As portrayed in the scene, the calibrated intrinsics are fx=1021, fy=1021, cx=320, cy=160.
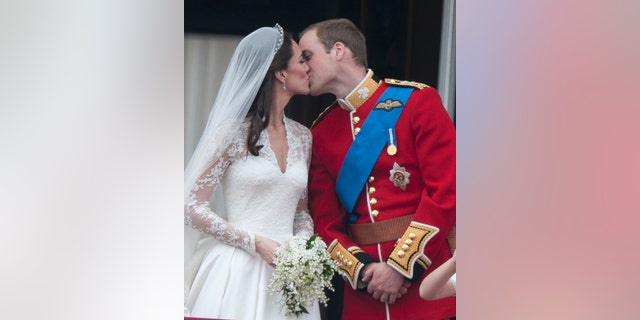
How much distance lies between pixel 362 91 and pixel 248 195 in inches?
21.4

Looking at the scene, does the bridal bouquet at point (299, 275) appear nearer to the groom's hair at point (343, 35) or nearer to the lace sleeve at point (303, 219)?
the lace sleeve at point (303, 219)

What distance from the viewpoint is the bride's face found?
3566 millimetres

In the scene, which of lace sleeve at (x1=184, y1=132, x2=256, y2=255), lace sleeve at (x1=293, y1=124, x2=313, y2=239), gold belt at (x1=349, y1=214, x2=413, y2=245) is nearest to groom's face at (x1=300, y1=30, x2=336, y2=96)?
lace sleeve at (x1=293, y1=124, x2=313, y2=239)

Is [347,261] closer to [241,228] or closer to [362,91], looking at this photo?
[241,228]

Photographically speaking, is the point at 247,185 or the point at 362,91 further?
the point at 362,91

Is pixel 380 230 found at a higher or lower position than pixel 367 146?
lower

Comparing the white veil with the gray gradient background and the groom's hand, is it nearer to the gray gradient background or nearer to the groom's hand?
the gray gradient background

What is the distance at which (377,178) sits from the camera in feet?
11.6

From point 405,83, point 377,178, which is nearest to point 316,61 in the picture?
point 405,83

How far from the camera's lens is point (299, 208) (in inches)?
140
